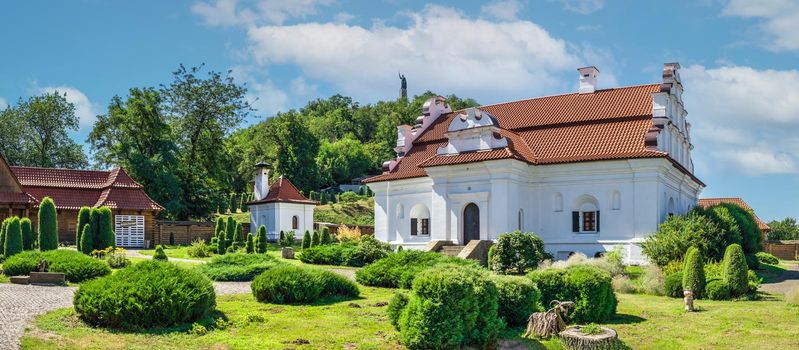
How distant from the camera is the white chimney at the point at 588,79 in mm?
38069

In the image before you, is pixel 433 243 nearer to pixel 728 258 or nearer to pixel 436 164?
pixel 436 164

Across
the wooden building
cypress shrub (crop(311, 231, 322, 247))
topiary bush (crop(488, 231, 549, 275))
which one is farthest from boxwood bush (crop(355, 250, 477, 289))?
the wooden building

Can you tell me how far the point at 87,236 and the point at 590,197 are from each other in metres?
22.0

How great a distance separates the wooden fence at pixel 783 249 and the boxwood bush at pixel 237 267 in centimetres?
3708

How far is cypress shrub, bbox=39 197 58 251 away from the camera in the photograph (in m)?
29.8

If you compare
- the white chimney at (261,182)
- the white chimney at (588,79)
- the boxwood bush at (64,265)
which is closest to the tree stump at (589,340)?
the boxwood bush at (64,265)

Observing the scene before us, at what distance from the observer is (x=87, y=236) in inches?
1236

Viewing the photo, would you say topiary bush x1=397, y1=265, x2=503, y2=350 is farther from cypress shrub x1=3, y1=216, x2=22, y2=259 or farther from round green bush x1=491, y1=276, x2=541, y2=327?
cypress shrub x1=3, y1=216, x2=22, y2=259

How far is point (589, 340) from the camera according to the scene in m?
13.3

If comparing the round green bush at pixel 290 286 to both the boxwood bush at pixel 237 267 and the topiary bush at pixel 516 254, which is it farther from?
the topiary bush at pixel 516 254

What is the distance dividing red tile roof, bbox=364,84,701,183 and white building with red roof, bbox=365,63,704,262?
5 centimetres

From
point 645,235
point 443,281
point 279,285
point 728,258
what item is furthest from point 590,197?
point 443,281

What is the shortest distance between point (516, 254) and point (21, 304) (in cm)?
1747

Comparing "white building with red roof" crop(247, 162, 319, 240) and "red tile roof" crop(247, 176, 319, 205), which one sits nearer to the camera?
"white building with red roof" crop(247, 162, 319, 240)
